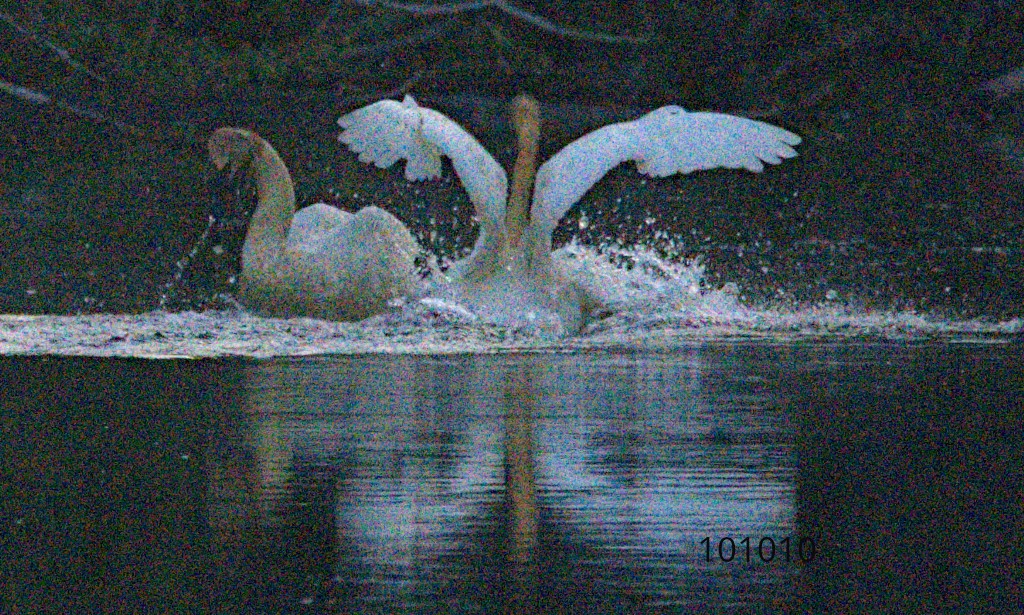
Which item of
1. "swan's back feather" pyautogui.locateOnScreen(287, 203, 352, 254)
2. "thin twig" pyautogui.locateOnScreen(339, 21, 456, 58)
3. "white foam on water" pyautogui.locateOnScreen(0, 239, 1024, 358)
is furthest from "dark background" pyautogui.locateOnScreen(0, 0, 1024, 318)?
"white foam on water" pyautogui.locateOnScreen(0, 239, 1024, 358)

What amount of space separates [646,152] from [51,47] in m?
12.0

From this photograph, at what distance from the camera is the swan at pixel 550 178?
1152 centimetres

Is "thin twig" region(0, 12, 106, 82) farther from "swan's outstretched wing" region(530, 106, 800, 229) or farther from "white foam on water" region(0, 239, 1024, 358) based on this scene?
"swan's outstretched wing" region(530, 106, 800, 229)

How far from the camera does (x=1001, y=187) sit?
20.2m

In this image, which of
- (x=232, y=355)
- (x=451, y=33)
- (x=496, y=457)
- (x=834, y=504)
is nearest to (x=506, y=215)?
(x=232, y=355)

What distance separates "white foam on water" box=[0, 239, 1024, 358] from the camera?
10156 millimetres

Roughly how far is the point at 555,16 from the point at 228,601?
1926cm

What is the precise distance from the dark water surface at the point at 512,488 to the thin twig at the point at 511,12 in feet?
42.5

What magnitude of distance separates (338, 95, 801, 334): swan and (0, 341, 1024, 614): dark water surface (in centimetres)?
223

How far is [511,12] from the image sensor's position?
23.5m

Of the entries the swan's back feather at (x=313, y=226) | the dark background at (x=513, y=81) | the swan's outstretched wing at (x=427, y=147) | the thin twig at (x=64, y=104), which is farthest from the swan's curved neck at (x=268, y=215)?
the thin twig at (x=64, y=104)

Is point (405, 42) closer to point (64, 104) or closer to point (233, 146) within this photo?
point (64, 104)

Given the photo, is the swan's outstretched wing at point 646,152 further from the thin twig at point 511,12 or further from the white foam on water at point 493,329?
the thin twig at point 511,12

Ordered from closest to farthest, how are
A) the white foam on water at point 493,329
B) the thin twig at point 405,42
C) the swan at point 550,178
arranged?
the white foam on water at point 493,329 < the swan at point 550,178 < the thin twig at point 405,42
